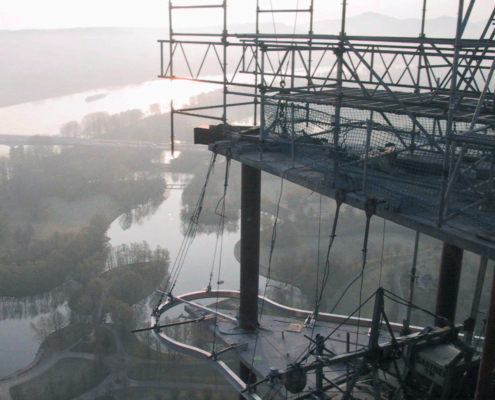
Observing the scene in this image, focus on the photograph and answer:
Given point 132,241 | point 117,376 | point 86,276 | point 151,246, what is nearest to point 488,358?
point 117,376

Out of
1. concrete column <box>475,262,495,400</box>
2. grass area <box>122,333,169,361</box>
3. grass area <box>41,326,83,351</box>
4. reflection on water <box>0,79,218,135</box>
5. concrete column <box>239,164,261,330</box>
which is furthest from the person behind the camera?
reflection on water <box>0,79,218,135</box>

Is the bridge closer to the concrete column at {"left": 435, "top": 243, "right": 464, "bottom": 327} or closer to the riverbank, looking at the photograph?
the riverbank

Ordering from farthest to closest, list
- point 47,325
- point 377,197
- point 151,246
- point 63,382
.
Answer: point 151,246 < point 47,325 < point 63,382 < point 377,197

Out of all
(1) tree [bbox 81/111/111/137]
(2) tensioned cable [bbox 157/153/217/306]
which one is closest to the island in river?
(2) tensioned cable [bbox 157/153/217/306]

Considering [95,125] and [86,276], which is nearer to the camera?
[86,276]

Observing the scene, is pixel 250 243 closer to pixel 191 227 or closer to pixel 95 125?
pixel 191 227
